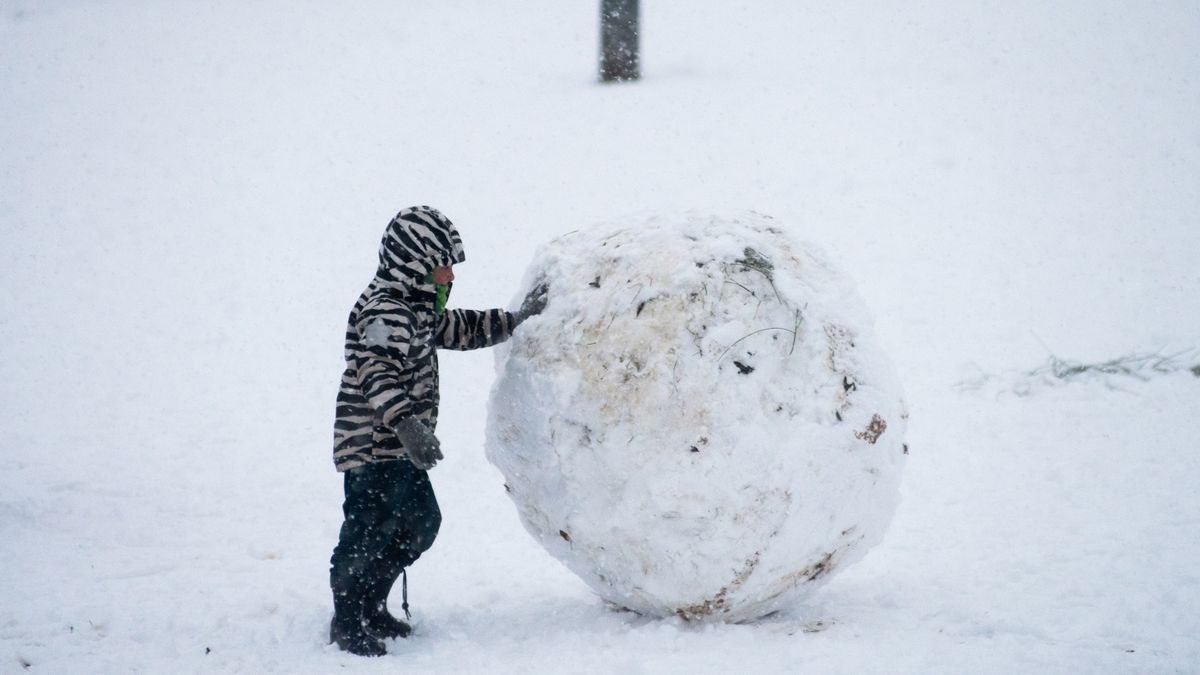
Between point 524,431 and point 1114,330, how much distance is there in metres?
6.32

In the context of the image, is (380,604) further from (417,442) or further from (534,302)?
(534,302)

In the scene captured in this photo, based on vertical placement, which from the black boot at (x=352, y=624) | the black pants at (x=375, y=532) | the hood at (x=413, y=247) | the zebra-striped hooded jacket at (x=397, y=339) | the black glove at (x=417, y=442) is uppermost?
the hood at (x=413, y=247)

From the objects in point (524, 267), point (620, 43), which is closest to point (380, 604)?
point (524, 267)


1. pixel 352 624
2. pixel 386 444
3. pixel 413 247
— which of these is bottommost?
pixel 352 624

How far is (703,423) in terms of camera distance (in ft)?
11.7

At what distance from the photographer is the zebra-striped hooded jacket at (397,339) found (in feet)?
12.6

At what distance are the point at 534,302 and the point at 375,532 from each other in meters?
1.14

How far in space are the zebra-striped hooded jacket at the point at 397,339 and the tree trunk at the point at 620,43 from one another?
9.66m

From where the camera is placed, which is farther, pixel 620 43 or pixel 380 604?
pixel 620 43

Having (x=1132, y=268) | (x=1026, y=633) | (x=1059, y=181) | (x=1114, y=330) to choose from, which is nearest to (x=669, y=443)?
(x=1026, y=633)

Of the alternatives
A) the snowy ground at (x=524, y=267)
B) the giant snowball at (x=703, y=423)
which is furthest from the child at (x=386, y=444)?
the giant snowball at (x=703, y=423)

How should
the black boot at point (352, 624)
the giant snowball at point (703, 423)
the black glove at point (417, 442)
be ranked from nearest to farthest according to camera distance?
the giant snowball at point (703, 423) < the black glove at point (417, 442) < the black boot at point (352, 624)

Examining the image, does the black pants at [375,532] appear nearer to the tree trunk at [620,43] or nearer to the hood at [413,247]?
the hood at [413,247]

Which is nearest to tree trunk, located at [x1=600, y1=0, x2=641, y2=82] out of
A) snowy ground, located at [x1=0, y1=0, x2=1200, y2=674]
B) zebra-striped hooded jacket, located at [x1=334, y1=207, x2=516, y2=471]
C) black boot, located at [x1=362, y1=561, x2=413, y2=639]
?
snowy ground, located at [x1=0, y1=0, x2=1200, y2=674]
